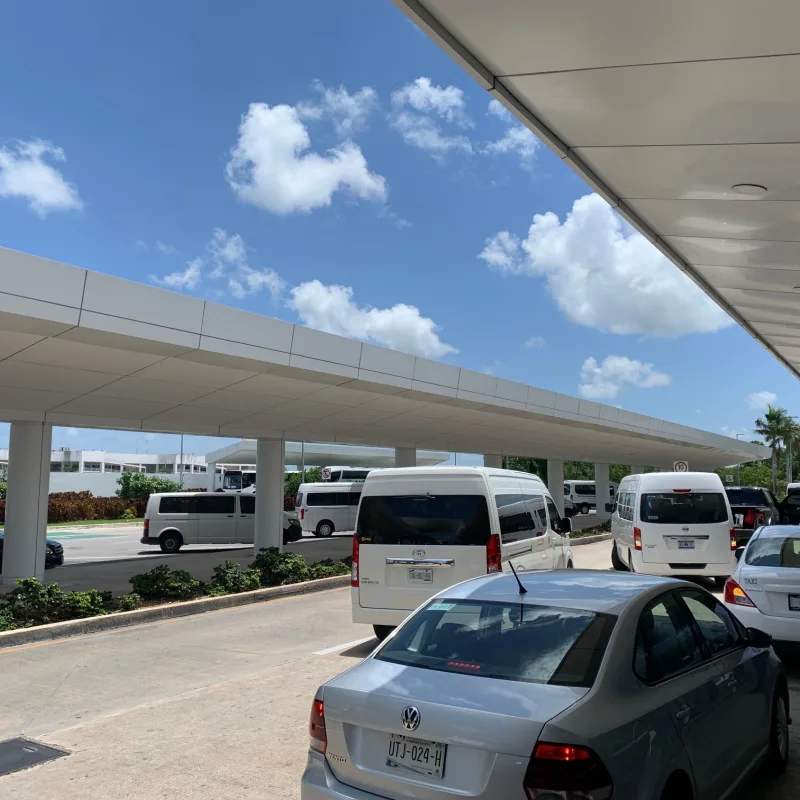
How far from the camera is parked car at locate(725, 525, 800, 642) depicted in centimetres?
757

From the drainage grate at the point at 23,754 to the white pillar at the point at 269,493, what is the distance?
1526 cm

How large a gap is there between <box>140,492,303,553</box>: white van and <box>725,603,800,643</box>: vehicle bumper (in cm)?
2102

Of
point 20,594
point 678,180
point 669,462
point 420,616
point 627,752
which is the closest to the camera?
point 627,752

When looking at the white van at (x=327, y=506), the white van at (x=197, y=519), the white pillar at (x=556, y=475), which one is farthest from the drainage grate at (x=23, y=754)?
the white pillar at (x=556, y=475)

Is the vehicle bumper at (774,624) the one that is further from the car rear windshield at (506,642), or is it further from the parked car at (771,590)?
the car rear windshield at (506,642)

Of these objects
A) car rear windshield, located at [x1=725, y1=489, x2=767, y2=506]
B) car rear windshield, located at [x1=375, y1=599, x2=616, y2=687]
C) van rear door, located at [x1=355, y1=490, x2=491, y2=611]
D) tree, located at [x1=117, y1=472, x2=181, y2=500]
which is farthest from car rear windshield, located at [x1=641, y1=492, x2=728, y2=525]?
tree, located at [x1=117, y1=472, x2=181, y2=500]

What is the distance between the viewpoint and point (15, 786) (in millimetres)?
5250

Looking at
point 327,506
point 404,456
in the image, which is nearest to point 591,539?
point 404,456

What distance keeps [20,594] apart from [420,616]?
8771mm

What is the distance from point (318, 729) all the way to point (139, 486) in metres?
61.4

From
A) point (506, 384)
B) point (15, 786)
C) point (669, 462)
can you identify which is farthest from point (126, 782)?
point (669, 462)

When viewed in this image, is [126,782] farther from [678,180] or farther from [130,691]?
[678,180]

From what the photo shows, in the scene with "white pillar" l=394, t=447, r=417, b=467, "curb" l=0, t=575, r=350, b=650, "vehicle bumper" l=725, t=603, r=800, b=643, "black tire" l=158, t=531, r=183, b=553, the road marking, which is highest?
"white pillar" l=394, t=447, r=417, b=467

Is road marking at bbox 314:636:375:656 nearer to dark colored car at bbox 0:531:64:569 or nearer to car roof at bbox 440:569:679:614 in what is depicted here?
car roof at bbox 440:569:679:614
